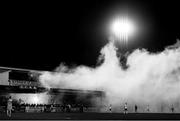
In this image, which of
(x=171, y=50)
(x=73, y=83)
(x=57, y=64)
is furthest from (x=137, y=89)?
(x=57, y=64)

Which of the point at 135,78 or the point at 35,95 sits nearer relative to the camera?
the point at 135,78

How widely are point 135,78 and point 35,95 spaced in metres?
17.8

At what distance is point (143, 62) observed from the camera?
42750mm

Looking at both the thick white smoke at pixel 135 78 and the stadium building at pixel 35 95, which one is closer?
the thick white smoke at pixel 135 78

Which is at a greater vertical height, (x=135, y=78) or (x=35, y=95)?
(x=135, y=78)

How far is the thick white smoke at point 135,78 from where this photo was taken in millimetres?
42250

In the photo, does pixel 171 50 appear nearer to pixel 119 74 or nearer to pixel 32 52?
pixel 119 74

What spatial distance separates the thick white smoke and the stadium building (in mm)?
1837

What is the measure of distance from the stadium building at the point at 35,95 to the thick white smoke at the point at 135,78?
1837 mm

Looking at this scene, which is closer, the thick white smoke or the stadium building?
the thick white smoke

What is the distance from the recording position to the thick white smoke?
42250mm

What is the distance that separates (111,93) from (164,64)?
9307 millimetres

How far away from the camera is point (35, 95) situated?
174 ft

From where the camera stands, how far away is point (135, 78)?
141 feet
